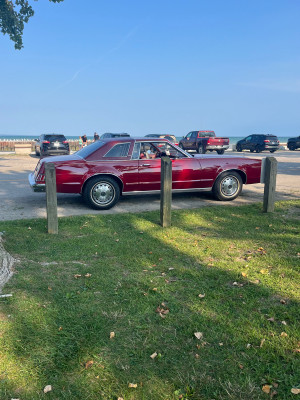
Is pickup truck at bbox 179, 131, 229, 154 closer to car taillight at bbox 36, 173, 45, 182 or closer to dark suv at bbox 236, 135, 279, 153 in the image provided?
dark suv at bbox 236, 135, 279, 153

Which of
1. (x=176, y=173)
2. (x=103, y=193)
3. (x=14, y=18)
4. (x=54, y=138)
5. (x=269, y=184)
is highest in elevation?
(x=14, y=18)

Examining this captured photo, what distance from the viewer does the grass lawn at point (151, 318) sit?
96.3 inches

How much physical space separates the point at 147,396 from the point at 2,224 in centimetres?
489

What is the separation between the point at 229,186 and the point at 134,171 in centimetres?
251

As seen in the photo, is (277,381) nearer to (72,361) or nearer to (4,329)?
(72,361)

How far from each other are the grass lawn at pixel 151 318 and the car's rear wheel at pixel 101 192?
2139 millimetres

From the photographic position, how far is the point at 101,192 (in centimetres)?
781

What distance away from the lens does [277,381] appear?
2.45 meters

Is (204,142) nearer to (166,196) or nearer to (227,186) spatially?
(227,186)

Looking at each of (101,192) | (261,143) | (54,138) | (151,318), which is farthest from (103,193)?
(261,143)

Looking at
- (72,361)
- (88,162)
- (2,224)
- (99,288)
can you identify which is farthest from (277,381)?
(88,162)

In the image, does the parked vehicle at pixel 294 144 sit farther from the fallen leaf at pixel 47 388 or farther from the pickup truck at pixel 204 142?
the fallen leaf at pixel 47 388

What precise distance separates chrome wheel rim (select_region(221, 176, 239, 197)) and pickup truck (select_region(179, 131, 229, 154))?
62.9ft

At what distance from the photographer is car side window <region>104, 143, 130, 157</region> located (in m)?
7.97
